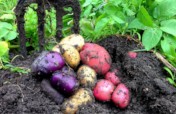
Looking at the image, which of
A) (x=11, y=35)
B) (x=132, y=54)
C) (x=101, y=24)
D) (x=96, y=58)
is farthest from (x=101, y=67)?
(x=11, y=35)

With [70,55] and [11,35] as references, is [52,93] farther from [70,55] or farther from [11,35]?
[11,35]

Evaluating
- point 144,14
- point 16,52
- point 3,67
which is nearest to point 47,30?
point 16,52

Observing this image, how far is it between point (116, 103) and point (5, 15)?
1204 mm

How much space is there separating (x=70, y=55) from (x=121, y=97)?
1.25ft

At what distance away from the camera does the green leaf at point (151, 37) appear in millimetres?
2332

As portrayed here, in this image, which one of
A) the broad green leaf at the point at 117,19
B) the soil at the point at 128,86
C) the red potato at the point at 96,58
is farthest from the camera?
the broad green leaf at the point at 117,19

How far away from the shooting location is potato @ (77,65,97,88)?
2164 millimetres

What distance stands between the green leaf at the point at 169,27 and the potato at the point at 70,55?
1.98 feet

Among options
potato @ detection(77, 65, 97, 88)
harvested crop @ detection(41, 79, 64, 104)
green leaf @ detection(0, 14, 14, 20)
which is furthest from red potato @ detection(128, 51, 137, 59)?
green leaf @ detection(0, 14, 14, 20)

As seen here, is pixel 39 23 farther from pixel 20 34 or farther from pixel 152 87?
pixel 152 87

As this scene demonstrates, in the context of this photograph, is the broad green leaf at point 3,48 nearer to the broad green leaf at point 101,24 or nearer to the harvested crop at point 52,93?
the harvested crop at point 52,93

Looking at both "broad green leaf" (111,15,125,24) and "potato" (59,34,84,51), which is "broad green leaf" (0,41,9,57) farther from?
"broad green leaf" (111,15,125,24)

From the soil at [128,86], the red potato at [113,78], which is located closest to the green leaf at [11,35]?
the soil at [128,86]

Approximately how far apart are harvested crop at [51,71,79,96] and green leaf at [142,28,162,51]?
0.55m
